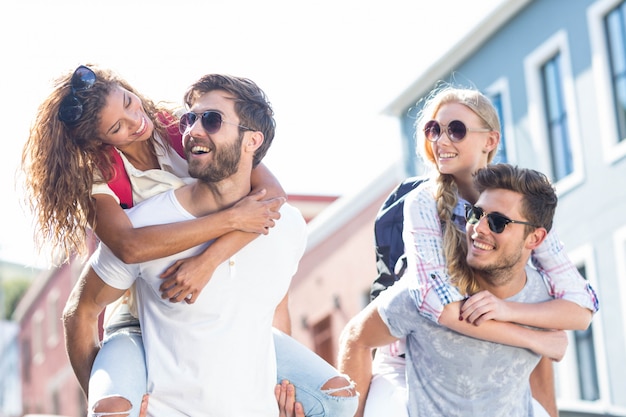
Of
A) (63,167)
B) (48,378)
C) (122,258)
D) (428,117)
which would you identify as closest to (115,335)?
(122,258)

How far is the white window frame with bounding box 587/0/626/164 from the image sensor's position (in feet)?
62.5

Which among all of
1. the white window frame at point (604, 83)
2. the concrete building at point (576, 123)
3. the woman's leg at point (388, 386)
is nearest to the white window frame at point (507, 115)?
the concrete building at point (576, 123)

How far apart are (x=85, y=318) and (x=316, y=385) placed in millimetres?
1028

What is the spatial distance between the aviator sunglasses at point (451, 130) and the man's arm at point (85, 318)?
1.68 meters

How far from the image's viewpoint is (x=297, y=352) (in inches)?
211

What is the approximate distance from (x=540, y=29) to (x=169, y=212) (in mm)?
16829

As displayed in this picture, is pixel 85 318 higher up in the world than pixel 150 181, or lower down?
lower down

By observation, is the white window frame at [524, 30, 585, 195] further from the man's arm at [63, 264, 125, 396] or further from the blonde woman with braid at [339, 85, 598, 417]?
the man's arm at [63, 264, 125, 396]

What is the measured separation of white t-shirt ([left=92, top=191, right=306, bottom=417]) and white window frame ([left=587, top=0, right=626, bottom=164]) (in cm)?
1462

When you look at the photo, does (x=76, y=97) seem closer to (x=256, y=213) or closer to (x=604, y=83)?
(x=256, y=213)

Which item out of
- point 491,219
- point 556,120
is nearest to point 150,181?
point 491,219

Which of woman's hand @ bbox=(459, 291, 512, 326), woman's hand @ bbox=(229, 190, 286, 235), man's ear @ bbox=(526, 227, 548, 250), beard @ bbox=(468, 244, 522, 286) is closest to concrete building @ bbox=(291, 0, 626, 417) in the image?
man's ear @ bbox=(526, 227, 548, 250)

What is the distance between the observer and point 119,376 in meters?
4.92

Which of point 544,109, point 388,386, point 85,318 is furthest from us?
point 544,109
